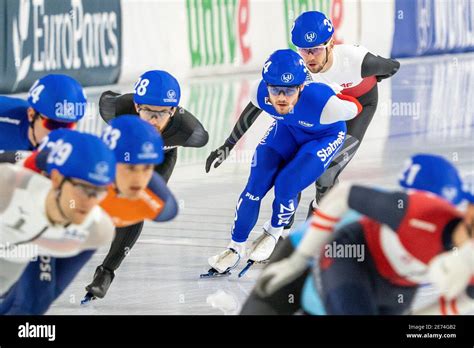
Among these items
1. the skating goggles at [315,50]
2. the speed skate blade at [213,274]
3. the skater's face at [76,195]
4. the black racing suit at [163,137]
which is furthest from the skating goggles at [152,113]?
the skating goggles at [315,50]

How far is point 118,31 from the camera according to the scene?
50.1 feet

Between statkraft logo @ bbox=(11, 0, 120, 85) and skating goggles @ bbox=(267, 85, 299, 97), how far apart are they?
7064 millimetres

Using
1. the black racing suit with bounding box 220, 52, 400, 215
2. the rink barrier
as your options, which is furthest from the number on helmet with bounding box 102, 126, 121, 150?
the rink barrier

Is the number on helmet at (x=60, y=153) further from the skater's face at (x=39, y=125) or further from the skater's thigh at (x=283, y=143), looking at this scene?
the skater's thigh at (x=283, y=143)

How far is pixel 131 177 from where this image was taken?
5.13 meters

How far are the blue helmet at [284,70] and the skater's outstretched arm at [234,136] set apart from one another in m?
0.91

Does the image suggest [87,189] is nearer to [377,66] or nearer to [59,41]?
[377,66]

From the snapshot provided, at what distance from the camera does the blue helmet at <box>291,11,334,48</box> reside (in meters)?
8.41

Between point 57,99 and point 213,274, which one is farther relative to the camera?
point 213,274

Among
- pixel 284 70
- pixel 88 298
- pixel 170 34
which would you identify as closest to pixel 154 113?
pixel 284 70

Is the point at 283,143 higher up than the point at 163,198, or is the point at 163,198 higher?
the point at 163,198

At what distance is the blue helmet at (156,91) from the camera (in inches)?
260

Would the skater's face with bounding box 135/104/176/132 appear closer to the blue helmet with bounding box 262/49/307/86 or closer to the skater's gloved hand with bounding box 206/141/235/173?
the blue helmet with bounding box 262/49/307/86

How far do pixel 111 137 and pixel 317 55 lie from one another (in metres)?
3.68
